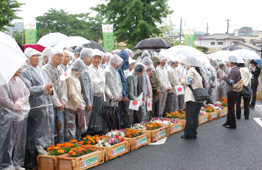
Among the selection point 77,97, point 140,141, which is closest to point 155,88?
point 140,141

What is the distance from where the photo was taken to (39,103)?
6.59 metres

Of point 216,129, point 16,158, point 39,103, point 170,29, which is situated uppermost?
point 170,29

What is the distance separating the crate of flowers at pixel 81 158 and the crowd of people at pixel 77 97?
64cm

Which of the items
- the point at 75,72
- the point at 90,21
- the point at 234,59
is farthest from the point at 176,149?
the point at 90,21

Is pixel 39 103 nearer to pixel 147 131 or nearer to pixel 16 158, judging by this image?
pixel 16 158

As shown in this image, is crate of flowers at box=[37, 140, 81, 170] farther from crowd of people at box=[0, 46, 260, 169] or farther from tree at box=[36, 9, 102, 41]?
tree at box=[36, 9, 102, 41]

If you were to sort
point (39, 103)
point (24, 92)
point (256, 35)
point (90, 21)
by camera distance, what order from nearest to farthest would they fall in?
point (24, 92), point (39, 103), point (90, 21), point (256, 35)

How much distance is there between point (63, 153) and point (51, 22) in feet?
161

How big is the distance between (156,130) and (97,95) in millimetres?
1733

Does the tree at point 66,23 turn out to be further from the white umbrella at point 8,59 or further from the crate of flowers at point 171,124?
the white umbrella at point 8,59

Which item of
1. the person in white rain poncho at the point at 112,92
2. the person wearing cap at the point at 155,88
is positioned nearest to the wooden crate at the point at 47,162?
the person in white rain poncho at the point at 112,92

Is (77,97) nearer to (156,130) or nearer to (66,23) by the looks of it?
(156,130)

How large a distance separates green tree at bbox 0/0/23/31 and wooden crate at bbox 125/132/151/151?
2123cm

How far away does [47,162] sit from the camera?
621 centimetres
